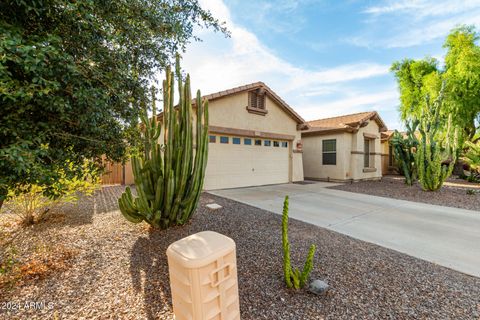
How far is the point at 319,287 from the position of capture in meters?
2.58

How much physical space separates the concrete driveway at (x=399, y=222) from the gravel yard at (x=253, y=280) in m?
0.63

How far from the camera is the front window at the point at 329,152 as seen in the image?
43.8ft

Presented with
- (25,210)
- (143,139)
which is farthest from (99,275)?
(25,210)

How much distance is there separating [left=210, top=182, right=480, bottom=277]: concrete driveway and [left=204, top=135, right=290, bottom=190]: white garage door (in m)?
1.38

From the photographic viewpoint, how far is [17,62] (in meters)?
1.86

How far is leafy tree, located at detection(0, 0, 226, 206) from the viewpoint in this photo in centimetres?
197

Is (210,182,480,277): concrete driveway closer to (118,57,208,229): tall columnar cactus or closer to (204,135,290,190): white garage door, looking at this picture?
(204,135,290,190): white garage door

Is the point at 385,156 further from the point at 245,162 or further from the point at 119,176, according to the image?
the point at 119,176

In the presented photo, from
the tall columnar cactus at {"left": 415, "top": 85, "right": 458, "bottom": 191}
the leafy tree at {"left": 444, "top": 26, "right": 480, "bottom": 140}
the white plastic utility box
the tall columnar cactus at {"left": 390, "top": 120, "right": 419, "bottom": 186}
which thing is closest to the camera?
the white plastic utility box

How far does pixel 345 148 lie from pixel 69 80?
13233 millimetres

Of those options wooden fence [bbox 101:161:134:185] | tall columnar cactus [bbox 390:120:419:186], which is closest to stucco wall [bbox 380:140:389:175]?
tall columnar cactus [bbox 390:120:419:186]

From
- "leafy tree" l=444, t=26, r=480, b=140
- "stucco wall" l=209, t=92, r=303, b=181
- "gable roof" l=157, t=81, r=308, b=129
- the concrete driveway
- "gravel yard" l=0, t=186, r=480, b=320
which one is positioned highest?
"leafy tree" l=444, t=26, r=480, b=140

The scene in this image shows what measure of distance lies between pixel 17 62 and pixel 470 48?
23.9m

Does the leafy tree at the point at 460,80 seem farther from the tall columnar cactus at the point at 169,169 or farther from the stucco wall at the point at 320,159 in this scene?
the tall columnar cactus at the point at 169,169
